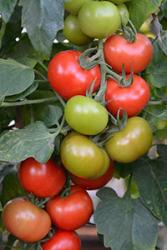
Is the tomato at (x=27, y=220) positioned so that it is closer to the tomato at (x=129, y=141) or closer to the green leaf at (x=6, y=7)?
the tomato at (x=129, y=141)

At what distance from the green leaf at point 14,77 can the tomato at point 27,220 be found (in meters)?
0.15

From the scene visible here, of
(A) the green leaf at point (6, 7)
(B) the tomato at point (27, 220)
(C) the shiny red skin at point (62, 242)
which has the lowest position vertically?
(C) the shiny red skin at point (62, 242)

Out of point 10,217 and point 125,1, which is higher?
point 125,1

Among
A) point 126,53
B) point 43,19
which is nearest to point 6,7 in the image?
point 43,19

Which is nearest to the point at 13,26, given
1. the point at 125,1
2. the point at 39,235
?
the point at 125,1

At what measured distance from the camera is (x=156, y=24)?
81cm

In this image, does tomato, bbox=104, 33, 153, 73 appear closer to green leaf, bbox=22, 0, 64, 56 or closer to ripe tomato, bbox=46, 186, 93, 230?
green leaf, bbox=22, 0, 64, 56

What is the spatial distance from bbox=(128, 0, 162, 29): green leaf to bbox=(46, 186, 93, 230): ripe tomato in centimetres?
24

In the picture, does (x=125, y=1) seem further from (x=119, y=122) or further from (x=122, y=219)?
(x=122, y=219)

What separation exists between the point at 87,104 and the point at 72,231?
210 mm

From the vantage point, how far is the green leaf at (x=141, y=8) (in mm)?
743

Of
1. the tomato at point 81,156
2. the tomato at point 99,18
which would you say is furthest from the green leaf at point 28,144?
the tomato at point 99,18

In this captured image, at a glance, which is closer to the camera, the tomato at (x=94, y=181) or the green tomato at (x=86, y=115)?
the green tomato at (x=86, y=115)

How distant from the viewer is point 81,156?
66cm
